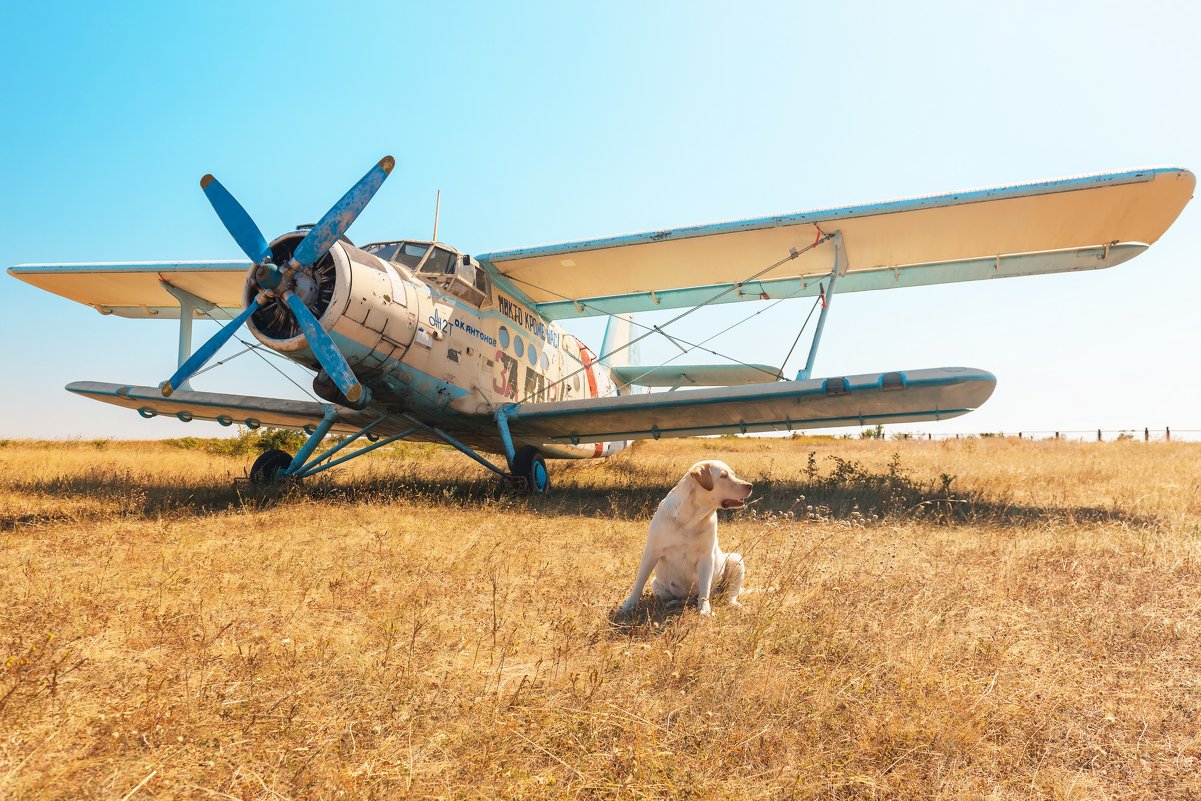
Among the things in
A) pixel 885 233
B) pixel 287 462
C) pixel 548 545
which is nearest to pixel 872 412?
pixel 885 233

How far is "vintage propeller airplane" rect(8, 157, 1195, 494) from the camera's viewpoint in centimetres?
743

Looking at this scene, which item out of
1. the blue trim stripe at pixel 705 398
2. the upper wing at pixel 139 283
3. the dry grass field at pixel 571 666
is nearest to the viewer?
the dry grass field at pixel 571 666

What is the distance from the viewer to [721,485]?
380cm

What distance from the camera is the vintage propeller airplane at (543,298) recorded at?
7.43 meters

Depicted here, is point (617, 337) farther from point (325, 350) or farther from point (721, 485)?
point (721, 485)

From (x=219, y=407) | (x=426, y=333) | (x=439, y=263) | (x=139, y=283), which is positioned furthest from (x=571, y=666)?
(x=139, y=283)

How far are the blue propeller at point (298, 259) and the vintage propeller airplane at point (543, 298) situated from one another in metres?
0.02

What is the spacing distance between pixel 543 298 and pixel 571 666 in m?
9.73

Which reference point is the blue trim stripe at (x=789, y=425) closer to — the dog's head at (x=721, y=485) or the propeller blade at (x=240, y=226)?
the propeller blade at (x=240, y=226)

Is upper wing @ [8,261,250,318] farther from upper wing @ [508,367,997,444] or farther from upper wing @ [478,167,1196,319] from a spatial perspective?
upper wing @ [508,367,997,444]

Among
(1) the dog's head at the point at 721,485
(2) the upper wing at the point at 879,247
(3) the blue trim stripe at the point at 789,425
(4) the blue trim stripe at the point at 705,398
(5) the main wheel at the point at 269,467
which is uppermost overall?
(2) the upper wing at the point at 879,247

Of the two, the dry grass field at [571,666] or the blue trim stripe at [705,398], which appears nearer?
the dry grass field at [571,666]

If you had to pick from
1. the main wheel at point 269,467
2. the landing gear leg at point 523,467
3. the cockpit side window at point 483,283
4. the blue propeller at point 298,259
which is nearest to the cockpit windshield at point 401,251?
the cockpit side window at point 483,283

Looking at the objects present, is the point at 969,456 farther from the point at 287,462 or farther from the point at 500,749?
the point at 500,749
